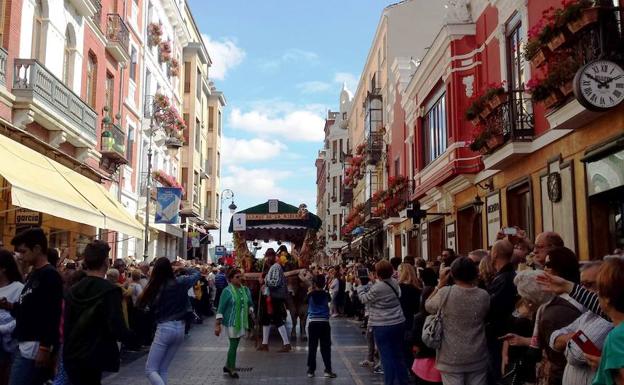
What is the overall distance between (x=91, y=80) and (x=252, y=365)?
13810 mm

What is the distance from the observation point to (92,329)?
556 cm

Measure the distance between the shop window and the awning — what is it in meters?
9.21

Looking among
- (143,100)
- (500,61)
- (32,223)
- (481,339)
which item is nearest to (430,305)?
(481,339)

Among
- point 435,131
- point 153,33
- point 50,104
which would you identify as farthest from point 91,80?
point 435,131

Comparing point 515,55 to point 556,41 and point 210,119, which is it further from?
point 210,119

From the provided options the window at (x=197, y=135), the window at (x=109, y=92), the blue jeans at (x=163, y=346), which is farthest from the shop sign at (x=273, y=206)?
the window at (x=197, y=135)

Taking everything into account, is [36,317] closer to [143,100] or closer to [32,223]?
[32,223]

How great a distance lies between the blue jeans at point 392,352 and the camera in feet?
27.4

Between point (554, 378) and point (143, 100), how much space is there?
2788 cm

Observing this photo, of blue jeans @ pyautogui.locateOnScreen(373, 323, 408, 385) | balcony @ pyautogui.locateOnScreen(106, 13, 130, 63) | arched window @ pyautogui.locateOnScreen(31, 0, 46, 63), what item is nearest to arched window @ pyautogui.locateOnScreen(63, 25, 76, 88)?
arched window @ pyautogui.locateOnScreen(31, 0, 46, 63)

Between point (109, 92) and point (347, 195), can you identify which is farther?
point (347, 195)

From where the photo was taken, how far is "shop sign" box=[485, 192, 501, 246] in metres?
15.8

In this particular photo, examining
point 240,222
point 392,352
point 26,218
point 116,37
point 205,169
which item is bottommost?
point 392,352

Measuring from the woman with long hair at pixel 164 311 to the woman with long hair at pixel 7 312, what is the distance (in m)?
1.69
